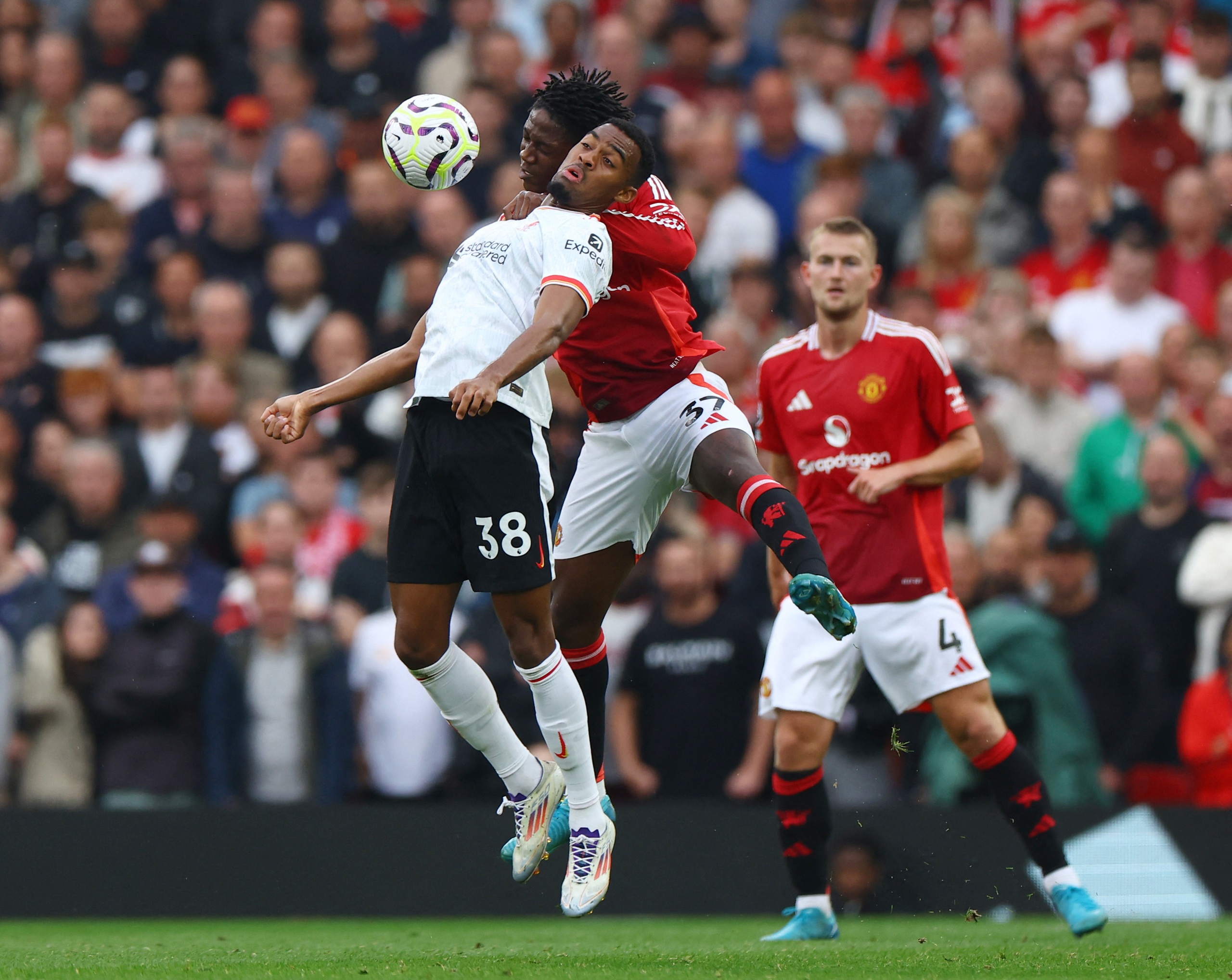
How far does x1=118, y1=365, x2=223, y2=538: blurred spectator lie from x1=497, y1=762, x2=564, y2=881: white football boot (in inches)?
215

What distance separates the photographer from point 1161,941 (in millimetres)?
8328

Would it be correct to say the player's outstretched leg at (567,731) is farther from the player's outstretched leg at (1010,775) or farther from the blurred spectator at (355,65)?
the blurred spectator at (355,65)

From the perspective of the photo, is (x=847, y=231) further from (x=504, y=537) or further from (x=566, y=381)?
(x=566, y=381)

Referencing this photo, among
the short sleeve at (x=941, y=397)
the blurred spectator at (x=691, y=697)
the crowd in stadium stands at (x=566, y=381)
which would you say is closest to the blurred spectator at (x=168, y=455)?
the crowd in stadium stands at (x=566, y=381)

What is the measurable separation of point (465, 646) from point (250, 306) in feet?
12.9

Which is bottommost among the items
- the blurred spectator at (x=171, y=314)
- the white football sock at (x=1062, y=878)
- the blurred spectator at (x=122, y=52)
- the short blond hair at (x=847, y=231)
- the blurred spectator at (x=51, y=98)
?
the white football sock at (x=1062, y=878)

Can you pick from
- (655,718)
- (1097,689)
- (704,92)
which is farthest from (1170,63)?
(655,718)

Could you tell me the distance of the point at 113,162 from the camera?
15227mm

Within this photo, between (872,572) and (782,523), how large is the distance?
134cm

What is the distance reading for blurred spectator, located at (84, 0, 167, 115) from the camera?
16047 millimetres

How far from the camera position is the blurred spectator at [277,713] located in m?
11.3

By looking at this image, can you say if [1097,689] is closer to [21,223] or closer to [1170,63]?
[1170,63]

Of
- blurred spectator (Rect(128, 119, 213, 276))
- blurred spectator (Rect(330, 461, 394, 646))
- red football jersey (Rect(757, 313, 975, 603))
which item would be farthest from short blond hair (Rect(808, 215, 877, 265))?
blurred spectator (Rect(128, 119, 213, 276))

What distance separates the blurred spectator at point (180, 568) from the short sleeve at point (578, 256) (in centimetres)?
553
